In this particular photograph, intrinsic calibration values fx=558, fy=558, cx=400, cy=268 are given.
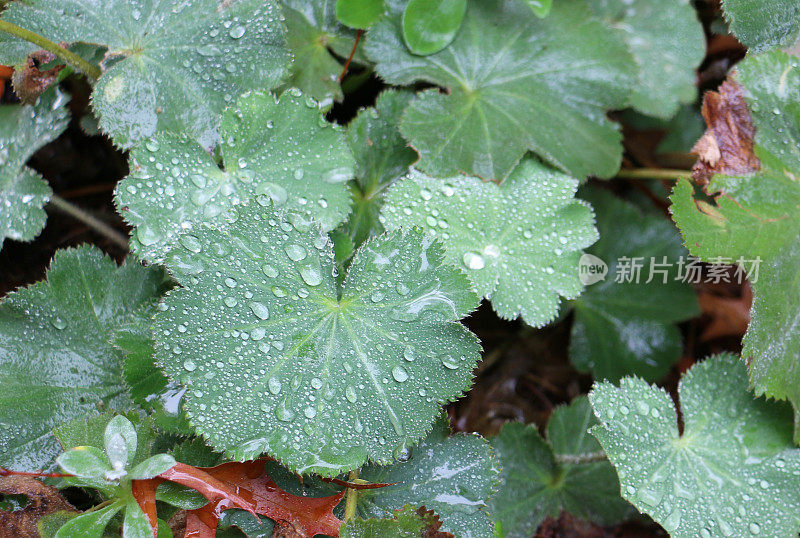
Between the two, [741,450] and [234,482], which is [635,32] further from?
[234,482]

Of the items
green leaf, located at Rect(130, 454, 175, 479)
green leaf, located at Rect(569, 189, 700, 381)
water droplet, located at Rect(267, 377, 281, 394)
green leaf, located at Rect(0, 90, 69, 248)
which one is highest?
green leaf, located at Rect(0, 90, 69, 248)

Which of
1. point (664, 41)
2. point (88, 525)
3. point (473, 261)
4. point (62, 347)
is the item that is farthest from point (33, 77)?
point (664, 41)

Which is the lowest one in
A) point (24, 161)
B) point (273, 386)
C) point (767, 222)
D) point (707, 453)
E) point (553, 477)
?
point (553, 477)

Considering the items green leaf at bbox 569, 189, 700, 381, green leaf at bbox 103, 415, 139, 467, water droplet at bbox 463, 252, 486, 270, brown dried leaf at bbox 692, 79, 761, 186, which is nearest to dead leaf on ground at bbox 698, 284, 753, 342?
green leaf at bbox 569, 189, 700, 381

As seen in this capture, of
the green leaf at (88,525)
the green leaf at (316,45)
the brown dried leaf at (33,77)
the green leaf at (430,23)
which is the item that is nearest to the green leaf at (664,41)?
→ the green leaf at (430,23)

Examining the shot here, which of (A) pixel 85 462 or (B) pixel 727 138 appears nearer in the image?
(A) pixel 85 462

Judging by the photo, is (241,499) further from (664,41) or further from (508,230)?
(664,41)

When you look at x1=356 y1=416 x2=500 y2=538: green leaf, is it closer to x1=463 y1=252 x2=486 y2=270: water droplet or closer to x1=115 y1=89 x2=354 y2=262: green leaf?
x1=463 y1=252 x2=486 y2=270: water droplet
